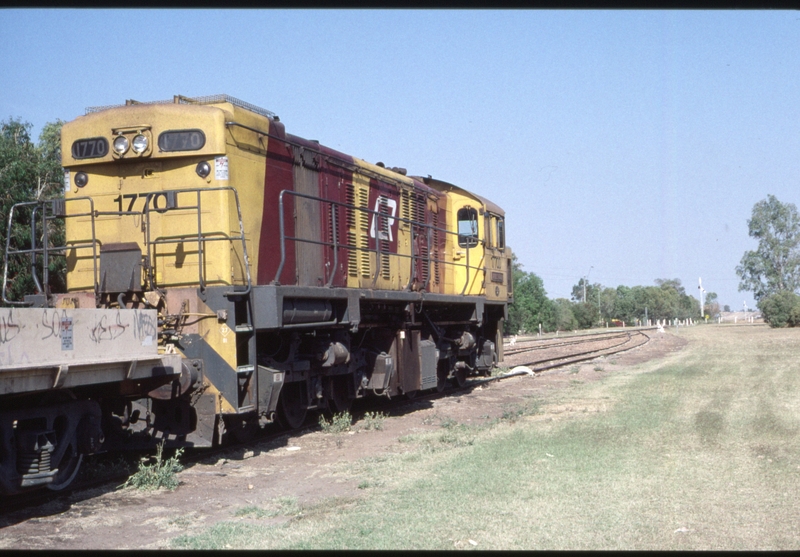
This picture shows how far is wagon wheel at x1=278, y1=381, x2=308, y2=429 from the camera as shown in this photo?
1123 cm

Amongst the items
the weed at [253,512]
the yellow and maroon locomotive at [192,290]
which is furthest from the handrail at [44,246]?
the weed at [253,512]

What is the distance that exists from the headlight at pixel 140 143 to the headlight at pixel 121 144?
0.10 metres

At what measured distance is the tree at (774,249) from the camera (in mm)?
85875

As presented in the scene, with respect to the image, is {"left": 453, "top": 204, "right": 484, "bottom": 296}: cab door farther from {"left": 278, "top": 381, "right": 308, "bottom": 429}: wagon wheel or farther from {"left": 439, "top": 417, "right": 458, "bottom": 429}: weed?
{"left": 278, "top": 381, "right": 308, "bottom": 429}: wagon wheel

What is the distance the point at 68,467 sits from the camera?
7340mm

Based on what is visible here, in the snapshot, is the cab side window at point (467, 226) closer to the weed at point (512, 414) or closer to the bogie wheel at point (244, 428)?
the weed at point (512, 414)

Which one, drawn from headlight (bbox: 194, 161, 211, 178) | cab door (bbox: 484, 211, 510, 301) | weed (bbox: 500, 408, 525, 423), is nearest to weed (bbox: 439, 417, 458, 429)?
weed (bbox: 500, 408, 525, 423)

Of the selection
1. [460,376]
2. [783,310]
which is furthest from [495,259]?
[783,310]

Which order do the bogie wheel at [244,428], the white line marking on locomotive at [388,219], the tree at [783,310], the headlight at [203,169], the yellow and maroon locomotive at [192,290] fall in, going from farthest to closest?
the tree at [783,310] → the white line marking on locomotive at [388,219] → the bogie wheel at [244,428] → the headlight at [203,169] → the yellow and maroon locomotive at [192,290]

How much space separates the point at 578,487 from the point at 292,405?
210 inches

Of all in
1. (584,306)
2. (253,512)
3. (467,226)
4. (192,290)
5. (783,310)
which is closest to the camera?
(253,512)

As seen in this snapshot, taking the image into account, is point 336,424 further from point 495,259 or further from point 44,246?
point 495,259

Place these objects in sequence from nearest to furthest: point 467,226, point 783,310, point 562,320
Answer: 1. point 467,226
2. point 783,310
3. point 562,320

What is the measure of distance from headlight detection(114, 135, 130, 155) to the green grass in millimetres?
4606
